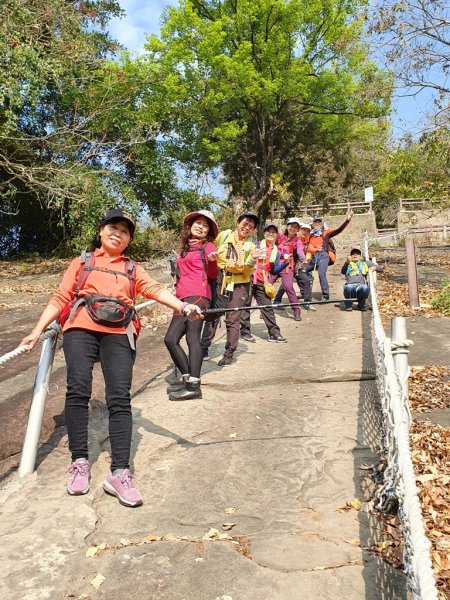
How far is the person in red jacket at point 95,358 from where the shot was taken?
338cm

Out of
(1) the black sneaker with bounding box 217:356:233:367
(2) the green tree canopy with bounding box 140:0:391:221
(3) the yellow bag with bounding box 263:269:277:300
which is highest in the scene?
(2) the green tree canopy with bounding box 140:0:391:221

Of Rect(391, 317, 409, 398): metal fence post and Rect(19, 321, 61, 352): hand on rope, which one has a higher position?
Rect(19, 321, 61, 352): hand on rope

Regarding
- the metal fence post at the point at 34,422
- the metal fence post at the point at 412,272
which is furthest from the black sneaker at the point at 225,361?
the metal fence post at the point at 412,272

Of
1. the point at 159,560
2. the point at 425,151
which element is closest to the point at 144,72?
the point at 425,151

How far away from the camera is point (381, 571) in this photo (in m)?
2.63

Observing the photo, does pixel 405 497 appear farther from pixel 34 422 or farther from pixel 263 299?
pixel 263 299

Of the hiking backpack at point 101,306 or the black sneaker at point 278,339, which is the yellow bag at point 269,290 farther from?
the hiking backpack at point 101,306

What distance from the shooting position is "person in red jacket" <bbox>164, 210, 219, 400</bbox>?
17.1 ft

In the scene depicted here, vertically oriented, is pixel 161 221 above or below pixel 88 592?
above

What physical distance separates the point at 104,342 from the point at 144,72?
22.7 metres

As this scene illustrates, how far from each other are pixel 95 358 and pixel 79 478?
28.5 inches

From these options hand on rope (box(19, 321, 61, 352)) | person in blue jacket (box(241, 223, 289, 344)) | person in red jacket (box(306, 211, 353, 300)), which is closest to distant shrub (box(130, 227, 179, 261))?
person in red jacket (box(306, 211, 353, 300))

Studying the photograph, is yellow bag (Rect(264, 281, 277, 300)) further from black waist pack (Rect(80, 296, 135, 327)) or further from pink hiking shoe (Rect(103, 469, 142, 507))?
pink hiking shoe (Rect(103, 469, 142, 507))

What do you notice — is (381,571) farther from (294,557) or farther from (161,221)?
(161,221)
